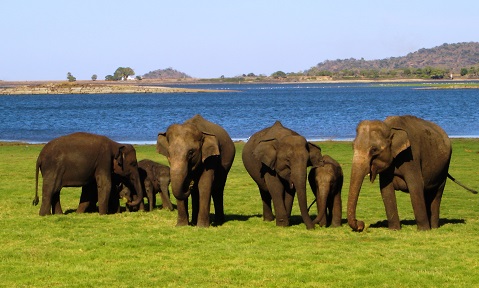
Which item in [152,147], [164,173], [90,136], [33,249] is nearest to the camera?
[33,249]

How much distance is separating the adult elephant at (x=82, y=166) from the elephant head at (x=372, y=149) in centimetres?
663

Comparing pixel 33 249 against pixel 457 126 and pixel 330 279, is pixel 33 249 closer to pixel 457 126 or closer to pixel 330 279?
pixel 330 279

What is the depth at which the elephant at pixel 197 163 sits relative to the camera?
1817 centimetres

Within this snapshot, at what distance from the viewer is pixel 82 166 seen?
70.1ft

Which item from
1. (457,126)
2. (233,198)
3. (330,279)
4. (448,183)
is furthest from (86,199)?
(457,126)

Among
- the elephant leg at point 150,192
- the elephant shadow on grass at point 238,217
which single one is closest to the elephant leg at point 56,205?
the elephant leg at point 150,192

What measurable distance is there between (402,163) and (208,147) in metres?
3.85

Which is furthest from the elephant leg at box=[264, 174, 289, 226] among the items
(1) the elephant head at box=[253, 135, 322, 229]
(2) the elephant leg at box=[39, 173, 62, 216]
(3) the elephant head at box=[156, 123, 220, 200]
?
(2) the elephant leg at box=[39, 173, 62, 216]

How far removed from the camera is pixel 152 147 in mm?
46688

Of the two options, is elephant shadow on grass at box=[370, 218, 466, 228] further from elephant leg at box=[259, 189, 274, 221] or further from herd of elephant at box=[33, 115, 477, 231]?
elephant leg at box=[259, 189, 274, 221]

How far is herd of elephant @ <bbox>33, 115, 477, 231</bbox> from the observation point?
17797 mm

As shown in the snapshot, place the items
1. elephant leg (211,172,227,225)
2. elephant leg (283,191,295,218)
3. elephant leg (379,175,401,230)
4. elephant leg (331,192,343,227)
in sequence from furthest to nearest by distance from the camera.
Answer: elephant leg (211,172,227,225) < elephant leg (283,191,295,218) < elephant leg (331,192,343,227) < elephant leg (379,175,401,230)

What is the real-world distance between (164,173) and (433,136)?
7458mm

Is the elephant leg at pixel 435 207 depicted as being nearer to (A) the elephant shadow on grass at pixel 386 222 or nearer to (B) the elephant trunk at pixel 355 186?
(A) the elephant shadow on grass at pixel 386 222
